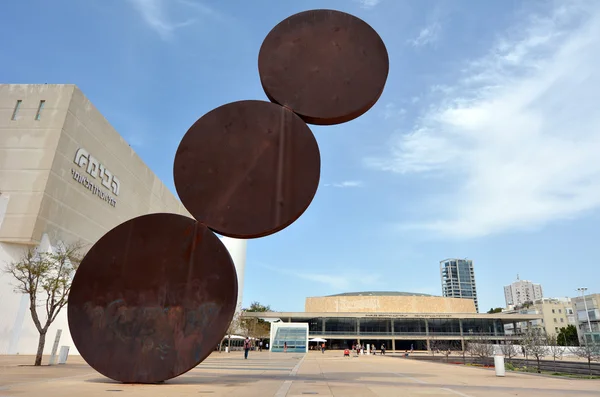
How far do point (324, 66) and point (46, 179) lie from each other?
80.3 feet

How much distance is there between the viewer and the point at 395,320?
70.8 metres

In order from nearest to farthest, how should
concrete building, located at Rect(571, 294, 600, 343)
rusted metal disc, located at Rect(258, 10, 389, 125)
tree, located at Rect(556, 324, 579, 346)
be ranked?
rusted metal disc, located at Rect(258, 10, 389, 125) → concrete building, located at Rect(571, 294, 600, 343) → tree, located at Rect(556, 324, 579, 346)

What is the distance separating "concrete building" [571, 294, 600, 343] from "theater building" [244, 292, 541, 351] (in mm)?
12748

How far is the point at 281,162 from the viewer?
9539 mm

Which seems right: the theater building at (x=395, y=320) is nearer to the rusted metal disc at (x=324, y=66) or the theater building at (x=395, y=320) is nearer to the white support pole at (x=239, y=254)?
the white support pole at (x=239, y=254)

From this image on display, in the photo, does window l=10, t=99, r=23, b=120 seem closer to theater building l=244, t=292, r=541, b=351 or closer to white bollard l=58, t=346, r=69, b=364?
white bollard l=58, t=346, r=69, b=364

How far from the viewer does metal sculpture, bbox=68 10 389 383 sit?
28.6 ft

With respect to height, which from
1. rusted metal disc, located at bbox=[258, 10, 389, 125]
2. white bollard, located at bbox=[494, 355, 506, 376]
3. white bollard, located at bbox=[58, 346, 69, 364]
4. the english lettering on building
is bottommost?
white bollard, located at bbox=[58, 346, 69, 364]

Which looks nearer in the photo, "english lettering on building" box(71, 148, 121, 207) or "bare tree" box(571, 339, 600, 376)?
"bare tree" box(571, 339, 600, 376)

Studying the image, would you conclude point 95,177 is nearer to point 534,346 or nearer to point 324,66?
point 324,66

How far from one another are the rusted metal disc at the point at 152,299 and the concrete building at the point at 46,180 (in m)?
21.1

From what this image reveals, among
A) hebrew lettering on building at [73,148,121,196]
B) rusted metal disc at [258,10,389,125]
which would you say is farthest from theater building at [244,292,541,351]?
rusted metal disc at [258,10,389,125]

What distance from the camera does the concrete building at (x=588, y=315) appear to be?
74.9 m

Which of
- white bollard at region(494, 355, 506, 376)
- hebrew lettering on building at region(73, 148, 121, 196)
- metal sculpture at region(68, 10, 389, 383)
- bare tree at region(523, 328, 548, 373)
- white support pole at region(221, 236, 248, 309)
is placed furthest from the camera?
white support pole at region(221, 236, 248, 309)
